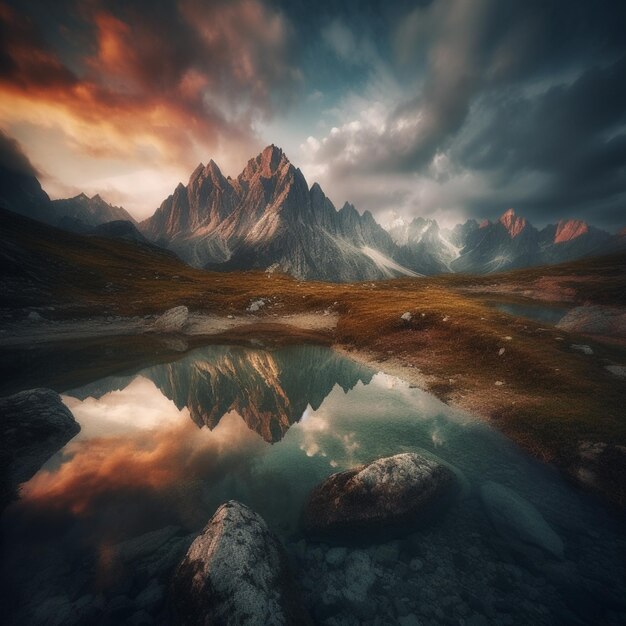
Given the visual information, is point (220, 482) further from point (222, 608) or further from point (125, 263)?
point (125, 263)

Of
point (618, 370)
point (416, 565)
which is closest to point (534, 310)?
point (618, 370)

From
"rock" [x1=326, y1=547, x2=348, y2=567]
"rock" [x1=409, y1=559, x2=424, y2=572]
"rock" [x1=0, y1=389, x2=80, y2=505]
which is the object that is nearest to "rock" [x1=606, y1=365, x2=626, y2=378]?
"rock" [x1=409, y1=559, x2=424, y2=572]

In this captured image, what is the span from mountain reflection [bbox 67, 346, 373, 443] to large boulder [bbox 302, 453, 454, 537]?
26.9ft

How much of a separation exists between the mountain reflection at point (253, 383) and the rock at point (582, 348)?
23.0 m

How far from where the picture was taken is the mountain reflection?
87.8 ft

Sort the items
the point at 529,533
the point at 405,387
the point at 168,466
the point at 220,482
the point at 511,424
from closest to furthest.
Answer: the point at 529,533
the point at 220,482
the point at 168,466
the point at 511,424
the point at 405,387

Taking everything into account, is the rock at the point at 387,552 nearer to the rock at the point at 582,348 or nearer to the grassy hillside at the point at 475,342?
the grassy hillside at the point at 475,342

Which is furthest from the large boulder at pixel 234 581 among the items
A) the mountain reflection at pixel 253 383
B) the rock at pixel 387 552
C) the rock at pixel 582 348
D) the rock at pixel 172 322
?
the rock at pixel 172 322

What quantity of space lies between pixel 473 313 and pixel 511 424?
3056 centimetres

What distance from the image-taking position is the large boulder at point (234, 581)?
9.29m

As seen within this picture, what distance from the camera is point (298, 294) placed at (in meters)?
90.9

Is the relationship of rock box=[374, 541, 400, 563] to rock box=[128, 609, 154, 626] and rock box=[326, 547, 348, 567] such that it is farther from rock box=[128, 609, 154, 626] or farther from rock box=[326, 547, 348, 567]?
rock box=[128, 609, 154, 626]

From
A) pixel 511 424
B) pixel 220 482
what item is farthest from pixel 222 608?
pixel 511 424

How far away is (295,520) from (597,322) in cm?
5127
